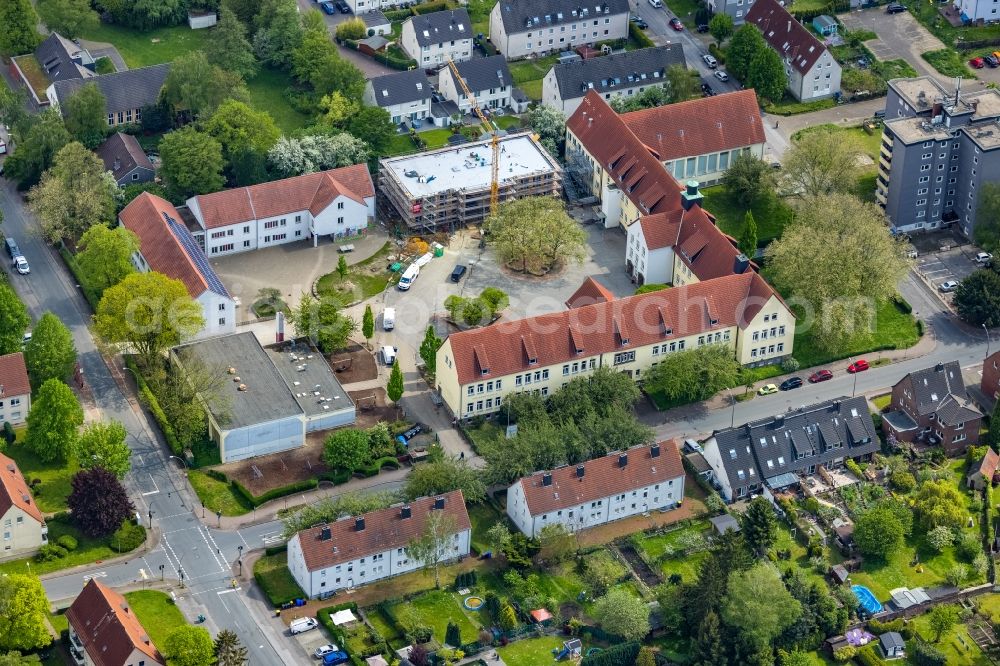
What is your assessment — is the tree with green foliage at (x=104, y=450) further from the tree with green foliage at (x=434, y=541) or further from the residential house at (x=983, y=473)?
the residential house at (x=983, y=473)

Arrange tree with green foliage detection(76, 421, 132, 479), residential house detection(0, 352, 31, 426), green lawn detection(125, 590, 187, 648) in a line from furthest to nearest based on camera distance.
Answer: residential house detection(0, 352, 31, 426) < tree with green foliage detection(76, 421, 132, 479) < green lawn detection(125, 590, 187, 648)

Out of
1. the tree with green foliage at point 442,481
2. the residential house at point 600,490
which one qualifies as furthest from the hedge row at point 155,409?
the residential house at point 600,490

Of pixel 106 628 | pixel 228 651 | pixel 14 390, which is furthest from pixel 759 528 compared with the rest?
pixel 14 390

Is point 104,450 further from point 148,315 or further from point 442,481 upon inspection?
point 442,481

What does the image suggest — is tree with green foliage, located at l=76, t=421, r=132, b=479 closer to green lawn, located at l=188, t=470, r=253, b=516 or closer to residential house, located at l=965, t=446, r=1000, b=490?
green lawn, located at l=188, t=470, r=253, b=516

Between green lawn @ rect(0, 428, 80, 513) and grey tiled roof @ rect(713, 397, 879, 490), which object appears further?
grey tiled roof @ rect(713, 397, 879, 490)

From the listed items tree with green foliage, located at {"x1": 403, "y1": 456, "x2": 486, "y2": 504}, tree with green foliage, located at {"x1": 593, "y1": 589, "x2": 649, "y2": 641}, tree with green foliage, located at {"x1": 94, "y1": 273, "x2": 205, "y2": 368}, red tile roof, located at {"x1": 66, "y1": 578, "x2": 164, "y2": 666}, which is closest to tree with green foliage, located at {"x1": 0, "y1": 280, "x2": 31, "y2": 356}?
tree with green foliage, located at {"x1": 94, "y1": 273, "x2": 205, "y2": 368}
